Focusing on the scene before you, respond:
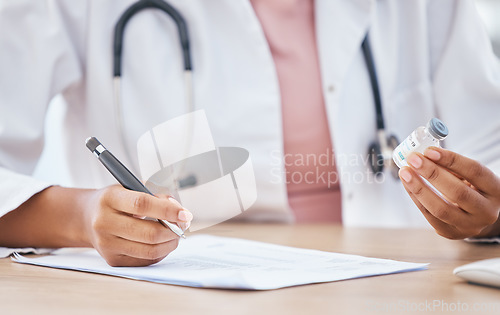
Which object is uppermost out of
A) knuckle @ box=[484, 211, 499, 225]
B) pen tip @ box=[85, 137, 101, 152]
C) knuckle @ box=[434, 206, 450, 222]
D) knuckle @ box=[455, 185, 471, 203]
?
pen tip @ box=[85, 137, 101, 152]

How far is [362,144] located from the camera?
93 centimetres

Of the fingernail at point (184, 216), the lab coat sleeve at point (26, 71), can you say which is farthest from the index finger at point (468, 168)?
the lab coat sleeve at point (26, 71)

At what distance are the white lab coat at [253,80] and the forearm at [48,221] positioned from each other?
0.56 ft

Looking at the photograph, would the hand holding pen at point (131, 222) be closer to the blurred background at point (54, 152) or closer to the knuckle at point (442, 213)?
the knuckle at point (442, 213)

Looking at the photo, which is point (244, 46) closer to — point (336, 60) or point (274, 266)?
point (336, 60)

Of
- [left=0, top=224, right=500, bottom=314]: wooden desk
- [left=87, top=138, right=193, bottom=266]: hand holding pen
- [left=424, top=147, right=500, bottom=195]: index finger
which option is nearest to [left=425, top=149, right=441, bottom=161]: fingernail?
[left=424, top=147, right=500, bottom=195]: index finger

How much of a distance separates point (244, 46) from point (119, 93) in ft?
0.73

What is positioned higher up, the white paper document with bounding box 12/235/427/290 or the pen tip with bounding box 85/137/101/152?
the pen tip with bounding box 85/137/101/152

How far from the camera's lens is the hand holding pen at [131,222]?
45cm

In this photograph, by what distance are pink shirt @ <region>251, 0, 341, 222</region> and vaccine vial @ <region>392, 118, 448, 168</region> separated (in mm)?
408

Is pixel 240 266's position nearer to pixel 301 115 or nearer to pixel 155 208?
pixel 155 208

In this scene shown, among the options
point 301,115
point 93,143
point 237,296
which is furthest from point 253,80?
point 237,296

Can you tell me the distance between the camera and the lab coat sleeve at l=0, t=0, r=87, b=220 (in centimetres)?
74

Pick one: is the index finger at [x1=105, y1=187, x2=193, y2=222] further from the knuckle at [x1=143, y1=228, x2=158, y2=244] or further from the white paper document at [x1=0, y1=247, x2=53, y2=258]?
the white paper document at [x1=0, y1=247, x2=53, y2=258]
